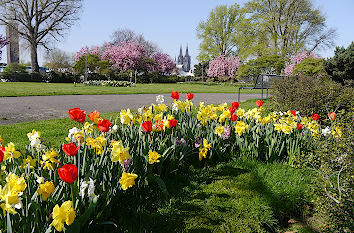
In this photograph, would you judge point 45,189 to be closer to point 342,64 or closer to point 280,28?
point 342,64

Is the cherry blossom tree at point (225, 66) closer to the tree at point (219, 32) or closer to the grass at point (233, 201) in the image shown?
the tree at point (219, 32)

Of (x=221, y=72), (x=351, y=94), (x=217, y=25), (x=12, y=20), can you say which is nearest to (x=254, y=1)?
(x=217, y=25)

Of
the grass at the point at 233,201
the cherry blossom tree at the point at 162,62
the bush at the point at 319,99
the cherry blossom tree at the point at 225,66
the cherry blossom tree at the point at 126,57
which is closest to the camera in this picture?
the grass at the point at 233,201

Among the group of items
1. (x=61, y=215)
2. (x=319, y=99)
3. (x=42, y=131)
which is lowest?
(x=42, y=131)

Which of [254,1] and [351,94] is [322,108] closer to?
[351,94]

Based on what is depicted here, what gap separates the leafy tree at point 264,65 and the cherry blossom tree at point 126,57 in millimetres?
14712

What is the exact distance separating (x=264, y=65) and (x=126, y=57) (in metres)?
17.9

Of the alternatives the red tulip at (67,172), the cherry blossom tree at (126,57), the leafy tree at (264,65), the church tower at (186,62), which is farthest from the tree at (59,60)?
the church tower at (186,62)

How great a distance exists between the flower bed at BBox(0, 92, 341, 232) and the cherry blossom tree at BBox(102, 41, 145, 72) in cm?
3314

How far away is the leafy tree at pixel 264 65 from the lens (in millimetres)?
26359

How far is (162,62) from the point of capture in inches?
1769

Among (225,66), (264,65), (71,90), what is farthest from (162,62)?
(71,90)

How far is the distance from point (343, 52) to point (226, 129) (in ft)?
37.9

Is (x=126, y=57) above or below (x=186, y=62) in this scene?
below
